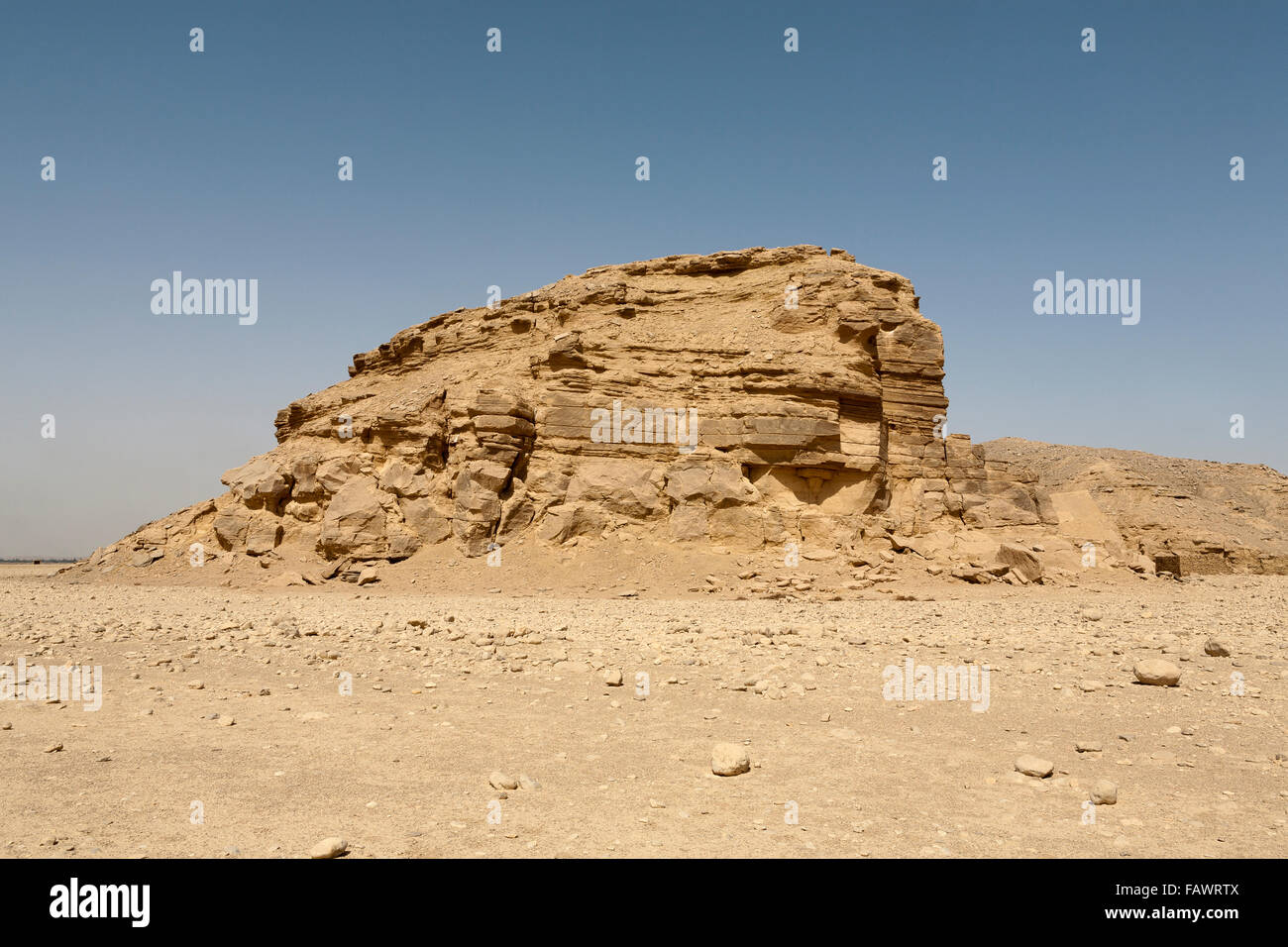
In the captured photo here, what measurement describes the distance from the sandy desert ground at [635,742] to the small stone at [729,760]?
0.08m

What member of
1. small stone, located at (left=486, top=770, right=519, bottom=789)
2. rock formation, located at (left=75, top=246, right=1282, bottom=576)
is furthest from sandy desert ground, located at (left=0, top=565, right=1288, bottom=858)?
rock formation, located at (left=75, top=246, right=1282, bottom=576)

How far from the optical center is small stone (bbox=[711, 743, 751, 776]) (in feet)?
18.7

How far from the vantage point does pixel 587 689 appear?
849cm

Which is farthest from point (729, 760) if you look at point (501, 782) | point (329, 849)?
point (329, 849)

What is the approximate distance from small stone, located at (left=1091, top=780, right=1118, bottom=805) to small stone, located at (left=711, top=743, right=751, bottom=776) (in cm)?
234

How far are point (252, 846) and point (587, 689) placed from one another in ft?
14.6

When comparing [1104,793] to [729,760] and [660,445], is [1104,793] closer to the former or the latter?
[729,760]

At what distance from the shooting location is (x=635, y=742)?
21.7 ft

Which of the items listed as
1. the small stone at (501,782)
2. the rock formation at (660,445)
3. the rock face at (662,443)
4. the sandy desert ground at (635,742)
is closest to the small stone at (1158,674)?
the sandy desert ground at (635,742)

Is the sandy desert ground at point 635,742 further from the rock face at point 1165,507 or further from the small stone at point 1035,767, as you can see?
the rock face at point 1165,507

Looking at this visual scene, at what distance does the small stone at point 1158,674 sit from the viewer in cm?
812

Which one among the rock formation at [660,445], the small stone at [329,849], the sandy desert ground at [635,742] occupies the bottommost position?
the sandy desert ground at [635,742]

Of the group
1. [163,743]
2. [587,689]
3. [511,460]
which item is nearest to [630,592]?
[511,460]
